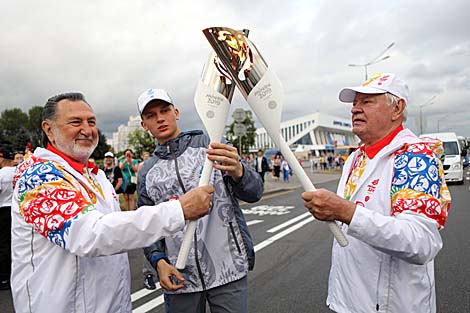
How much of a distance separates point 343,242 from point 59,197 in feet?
4.34

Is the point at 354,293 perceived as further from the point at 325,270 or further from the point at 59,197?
the point at 325,270

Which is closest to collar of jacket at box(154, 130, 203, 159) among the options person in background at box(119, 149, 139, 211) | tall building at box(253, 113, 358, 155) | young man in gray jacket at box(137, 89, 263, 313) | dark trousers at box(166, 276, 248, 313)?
young man in gray jacket at box(137, 89, 263, 313)

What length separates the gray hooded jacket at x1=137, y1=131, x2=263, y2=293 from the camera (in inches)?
89.4

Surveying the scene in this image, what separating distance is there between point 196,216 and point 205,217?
558mm

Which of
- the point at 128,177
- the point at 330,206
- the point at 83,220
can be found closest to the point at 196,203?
the point at 83,220

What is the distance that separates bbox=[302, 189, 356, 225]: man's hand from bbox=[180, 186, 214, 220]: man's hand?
479mm

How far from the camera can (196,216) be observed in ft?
5.81

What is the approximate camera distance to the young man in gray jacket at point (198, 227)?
7.45ft

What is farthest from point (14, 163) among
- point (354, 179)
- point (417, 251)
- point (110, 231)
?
point (417, 251)

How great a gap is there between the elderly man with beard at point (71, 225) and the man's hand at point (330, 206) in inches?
19.6

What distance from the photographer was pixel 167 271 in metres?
2.18

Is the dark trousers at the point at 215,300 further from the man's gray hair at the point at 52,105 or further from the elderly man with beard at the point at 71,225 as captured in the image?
the man's gray hair at the point at 52,105

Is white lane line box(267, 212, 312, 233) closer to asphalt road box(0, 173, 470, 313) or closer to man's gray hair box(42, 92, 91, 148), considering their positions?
asphalt road box(0, 173, 470, 313)

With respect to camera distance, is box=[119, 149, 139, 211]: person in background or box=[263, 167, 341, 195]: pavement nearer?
box=[119, 149, 139, 211]: person in background
